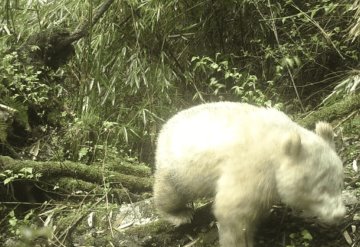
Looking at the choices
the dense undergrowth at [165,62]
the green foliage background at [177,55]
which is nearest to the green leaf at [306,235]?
the dense undergrowth at [165,62]

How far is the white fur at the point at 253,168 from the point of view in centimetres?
315

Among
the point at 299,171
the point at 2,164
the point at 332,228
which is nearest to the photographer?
the point at 299,171

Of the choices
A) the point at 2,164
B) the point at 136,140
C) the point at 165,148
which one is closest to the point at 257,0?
the point at 136,140

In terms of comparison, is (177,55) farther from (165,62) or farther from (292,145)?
(292,145)

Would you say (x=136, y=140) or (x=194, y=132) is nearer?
(x=194, y=132)

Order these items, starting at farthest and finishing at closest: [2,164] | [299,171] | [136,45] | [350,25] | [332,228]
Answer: [136,45] < [350,25] < [2,164] < [332,228] < [299,171]

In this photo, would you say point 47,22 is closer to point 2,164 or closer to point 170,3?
point 170,3

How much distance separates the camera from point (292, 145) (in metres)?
3.13

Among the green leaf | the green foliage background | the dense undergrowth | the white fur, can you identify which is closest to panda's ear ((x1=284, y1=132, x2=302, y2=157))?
the white fur

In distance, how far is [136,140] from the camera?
21.6 feet

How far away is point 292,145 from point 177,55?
169 inches

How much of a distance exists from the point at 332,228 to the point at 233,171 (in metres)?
0.90

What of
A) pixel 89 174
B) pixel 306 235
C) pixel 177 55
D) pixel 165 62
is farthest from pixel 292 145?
pixel 177 55

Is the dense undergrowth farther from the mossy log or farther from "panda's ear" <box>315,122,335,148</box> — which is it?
"panda's ear" <box>315,122,335,148</box>
